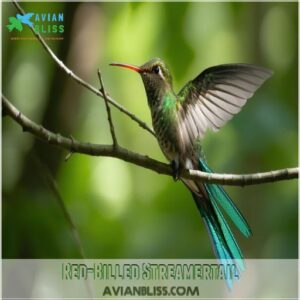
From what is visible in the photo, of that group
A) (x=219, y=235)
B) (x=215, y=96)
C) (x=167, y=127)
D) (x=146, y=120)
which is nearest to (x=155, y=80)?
(x=167, y=127)

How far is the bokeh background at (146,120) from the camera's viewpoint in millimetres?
Result: 2564

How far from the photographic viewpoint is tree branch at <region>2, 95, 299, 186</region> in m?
1.53

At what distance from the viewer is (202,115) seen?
1976 mm

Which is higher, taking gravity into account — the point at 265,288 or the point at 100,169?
the point at 100,169

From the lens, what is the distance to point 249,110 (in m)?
2.78

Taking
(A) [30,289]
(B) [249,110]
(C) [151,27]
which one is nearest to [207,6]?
(C) [151,27]

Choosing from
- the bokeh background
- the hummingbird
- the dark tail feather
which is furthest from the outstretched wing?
the bokeh background

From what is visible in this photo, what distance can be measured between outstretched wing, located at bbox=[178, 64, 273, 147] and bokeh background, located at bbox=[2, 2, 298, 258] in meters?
0.53

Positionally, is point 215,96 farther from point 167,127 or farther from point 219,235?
point 219,235

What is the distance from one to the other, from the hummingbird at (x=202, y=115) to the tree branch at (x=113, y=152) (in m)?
0.24

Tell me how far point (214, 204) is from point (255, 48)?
0.99m

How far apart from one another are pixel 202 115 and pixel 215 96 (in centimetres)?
7

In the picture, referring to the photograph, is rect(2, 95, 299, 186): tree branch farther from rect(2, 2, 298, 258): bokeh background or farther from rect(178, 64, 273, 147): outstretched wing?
rect(2, 2, 298, 258): bokeh background

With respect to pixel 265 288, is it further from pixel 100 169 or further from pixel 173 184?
pixel 100 169
